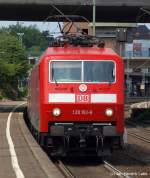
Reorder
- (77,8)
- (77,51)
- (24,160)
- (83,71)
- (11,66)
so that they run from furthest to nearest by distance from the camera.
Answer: (11,66) < (77,8) < (77,51) < (83,71) < (24,160)

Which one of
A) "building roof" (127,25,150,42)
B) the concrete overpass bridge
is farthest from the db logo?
"building roof" (127,25,150,42)

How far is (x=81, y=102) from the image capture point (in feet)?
59.5

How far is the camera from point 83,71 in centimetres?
1855

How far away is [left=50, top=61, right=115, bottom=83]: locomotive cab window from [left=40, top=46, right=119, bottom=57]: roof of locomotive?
261mm

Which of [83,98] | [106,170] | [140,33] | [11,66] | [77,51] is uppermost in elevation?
[140,33]

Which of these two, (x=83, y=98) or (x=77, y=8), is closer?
(x=83, y=98)

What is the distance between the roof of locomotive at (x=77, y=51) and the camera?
18.7 meters

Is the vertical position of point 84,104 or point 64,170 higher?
point 84,104

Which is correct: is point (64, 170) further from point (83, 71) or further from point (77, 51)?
point (77, 51)

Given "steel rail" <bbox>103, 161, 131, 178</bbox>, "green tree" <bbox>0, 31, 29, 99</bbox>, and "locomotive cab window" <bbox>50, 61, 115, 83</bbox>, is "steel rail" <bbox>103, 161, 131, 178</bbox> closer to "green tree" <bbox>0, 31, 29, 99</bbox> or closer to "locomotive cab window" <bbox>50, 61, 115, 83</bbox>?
"locomotive cab window" <bbox>50, 61, 115, 83</bbox>

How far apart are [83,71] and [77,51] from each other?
30.0 inches

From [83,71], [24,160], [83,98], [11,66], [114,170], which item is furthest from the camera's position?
[11,66]

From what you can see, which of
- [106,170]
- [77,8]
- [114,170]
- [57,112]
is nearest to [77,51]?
[57,112]

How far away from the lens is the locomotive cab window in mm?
18453
